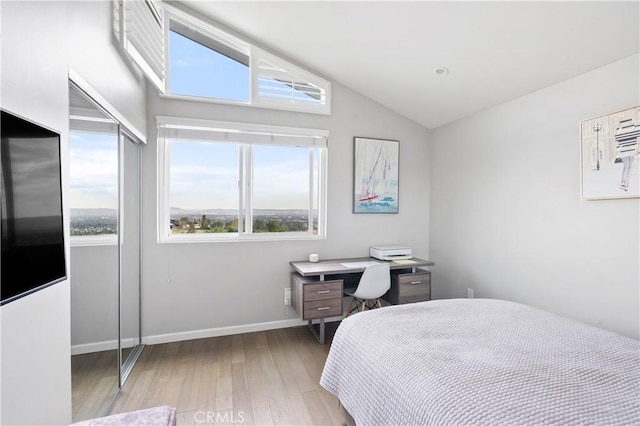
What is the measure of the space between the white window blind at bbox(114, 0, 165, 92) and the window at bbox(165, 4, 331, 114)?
24 cm

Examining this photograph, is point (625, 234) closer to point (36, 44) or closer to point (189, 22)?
point (36, 44)

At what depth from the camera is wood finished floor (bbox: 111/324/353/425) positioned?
6.14 feet

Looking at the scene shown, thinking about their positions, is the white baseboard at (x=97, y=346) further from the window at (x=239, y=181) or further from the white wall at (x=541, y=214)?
the white wall at (x=541, y=214)

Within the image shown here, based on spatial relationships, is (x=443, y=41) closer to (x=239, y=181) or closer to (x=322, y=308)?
(x=239, y=181)

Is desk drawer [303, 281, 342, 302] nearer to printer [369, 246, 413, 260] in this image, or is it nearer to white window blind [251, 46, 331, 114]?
printer [369, 246, 413, 260]

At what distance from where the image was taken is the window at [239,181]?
2930 millimetres

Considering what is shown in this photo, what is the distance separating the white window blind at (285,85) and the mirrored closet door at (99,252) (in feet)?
4.59

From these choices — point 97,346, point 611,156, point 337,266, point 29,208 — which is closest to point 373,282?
point 337,266

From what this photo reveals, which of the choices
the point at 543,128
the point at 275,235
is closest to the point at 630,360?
the point at 543,128

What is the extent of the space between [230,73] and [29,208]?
255 cm

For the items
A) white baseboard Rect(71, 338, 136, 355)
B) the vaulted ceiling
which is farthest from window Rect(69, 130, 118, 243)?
the vaulted ceiling

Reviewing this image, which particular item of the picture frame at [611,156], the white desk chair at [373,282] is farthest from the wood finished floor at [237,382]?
the picture frame at [611,156]

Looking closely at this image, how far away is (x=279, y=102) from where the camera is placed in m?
3.18

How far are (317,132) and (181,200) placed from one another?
162 centimetres
